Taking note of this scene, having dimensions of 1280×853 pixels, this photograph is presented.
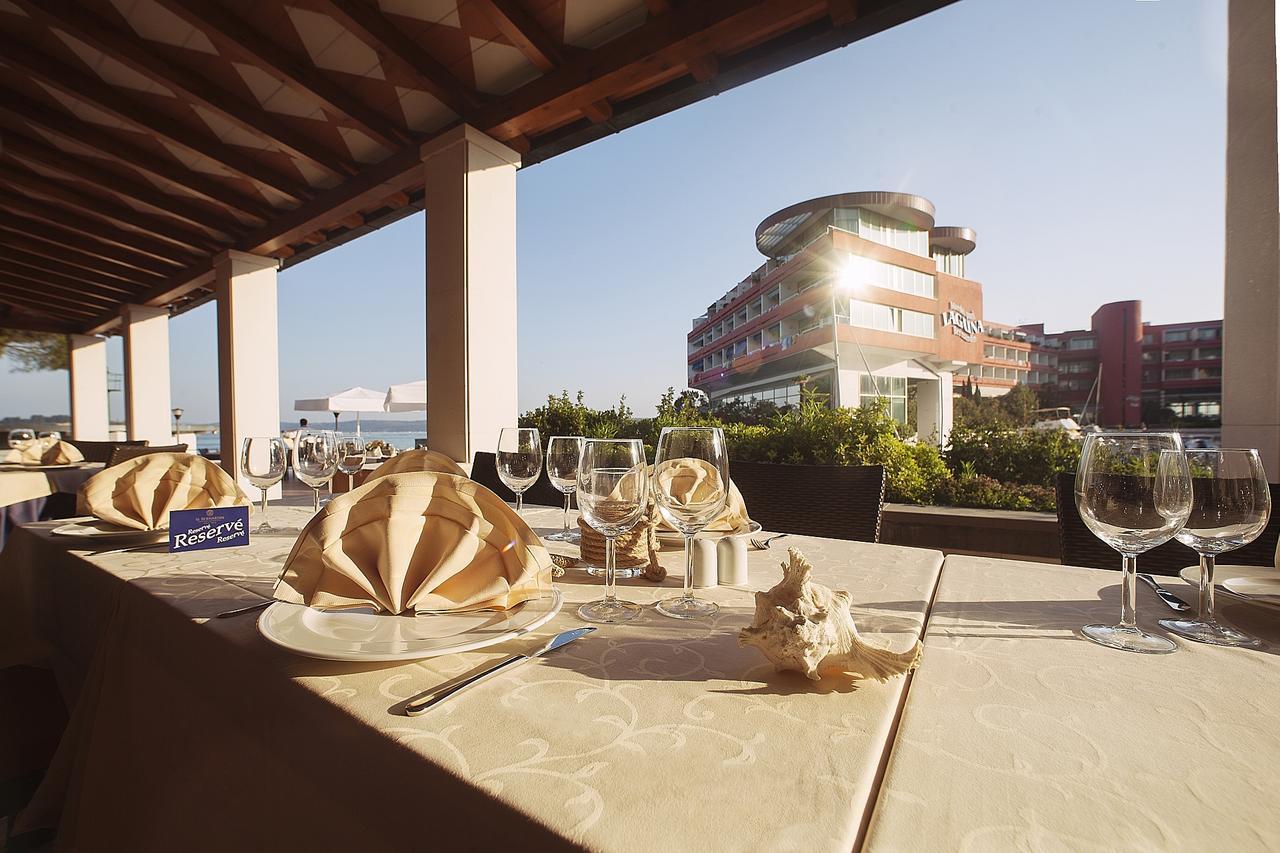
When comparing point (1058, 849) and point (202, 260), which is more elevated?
point (202, 260)

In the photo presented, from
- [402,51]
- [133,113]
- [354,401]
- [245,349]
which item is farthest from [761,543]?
[354,401]

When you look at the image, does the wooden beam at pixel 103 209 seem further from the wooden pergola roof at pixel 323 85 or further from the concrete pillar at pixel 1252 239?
the concrete pillar at pixel 1252 239

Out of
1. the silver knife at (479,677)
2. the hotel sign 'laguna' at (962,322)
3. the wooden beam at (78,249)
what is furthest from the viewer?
the hotel sign 'laguna' at (962,322)

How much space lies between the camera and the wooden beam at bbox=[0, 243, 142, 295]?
6.67 metres

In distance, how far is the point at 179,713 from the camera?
708mm

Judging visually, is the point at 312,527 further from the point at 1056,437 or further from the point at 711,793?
the point at 1056,437

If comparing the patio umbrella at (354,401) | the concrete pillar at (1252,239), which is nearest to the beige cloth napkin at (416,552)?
the concrete pillar at (1252,239)

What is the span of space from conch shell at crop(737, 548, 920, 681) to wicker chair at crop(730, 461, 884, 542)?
1046 millimetres

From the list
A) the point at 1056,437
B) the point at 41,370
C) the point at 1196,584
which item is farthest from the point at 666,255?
the point at 1196,584

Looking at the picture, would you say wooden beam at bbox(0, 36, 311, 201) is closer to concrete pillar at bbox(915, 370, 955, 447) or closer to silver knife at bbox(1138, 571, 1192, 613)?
silver knife at bbox(1138, 571, 1192, 613)

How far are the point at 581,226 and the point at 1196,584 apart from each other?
14.7m

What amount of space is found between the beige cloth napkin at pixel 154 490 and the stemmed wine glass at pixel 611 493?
103 cm

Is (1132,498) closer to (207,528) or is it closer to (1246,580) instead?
(1246,580)

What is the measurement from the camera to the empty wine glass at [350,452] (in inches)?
58.6
